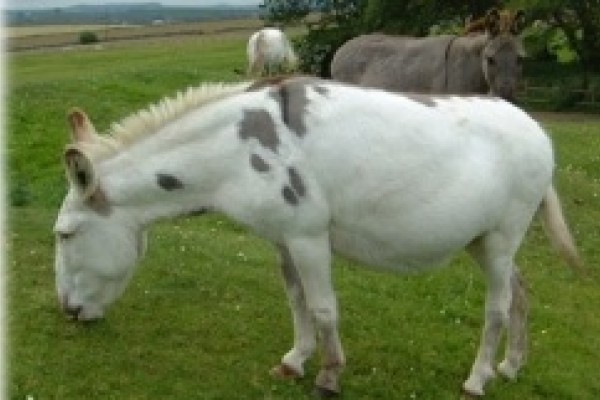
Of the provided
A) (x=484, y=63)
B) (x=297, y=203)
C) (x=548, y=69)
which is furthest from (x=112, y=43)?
(x=297, y=203)

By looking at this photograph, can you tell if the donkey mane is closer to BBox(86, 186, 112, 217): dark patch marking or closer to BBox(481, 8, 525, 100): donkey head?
BBox(86, 186, 112, 217): dark patch marking

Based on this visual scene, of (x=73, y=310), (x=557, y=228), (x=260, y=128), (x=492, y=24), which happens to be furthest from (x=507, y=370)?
(x=492, y=24)

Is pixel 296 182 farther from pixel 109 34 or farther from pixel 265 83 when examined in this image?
pixel 109 34

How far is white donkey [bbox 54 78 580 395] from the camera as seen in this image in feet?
18.8

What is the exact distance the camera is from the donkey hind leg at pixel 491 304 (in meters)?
6.55

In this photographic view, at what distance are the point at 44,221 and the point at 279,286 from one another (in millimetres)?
2562

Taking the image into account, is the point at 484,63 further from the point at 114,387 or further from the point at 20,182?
the point at 114,387

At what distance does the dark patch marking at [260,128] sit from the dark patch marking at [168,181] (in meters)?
0.46

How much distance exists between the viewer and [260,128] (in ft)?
18.8

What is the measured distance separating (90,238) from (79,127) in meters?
0.66

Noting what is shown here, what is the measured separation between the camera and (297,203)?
18.7ft

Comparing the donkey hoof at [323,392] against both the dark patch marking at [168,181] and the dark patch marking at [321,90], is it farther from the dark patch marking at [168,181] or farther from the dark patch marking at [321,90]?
the dark patch marking at [321,90]

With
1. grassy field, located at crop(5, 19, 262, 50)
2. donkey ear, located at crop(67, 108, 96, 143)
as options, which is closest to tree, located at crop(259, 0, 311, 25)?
grassy field, located at crop(5, 19, 262, 50)

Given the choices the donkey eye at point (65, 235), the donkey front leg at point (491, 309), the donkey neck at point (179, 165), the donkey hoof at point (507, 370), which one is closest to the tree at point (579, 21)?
the donkey hoof at point (507, 370)
